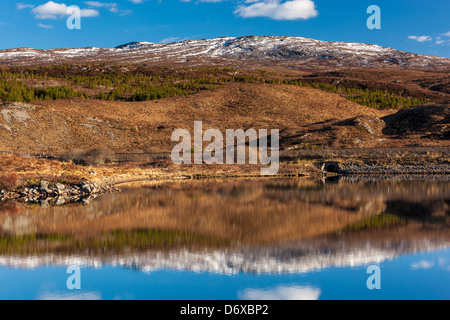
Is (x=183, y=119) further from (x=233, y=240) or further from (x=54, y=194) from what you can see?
(x=233, y=240)

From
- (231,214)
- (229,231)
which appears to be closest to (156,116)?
(231,214)

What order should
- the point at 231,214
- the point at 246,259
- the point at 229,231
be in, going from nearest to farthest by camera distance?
the point at 246,259 < the point at 229,231 < the point at 231,214

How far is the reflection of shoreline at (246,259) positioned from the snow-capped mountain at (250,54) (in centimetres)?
12325

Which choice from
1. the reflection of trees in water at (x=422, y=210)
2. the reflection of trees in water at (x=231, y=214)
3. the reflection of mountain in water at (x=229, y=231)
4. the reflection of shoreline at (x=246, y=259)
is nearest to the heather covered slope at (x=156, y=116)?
the reflection of trees in water at (x=231, y=214)

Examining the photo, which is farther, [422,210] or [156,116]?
[156,116]

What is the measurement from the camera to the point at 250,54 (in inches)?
6201

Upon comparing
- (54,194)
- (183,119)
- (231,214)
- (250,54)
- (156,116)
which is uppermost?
(250,54)

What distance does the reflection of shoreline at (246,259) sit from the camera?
11664mm

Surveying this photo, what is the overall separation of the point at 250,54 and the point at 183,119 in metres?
95.3

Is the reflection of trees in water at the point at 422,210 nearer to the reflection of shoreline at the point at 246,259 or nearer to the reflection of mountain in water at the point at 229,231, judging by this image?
the reflection of mountain in water at the point at 229,231

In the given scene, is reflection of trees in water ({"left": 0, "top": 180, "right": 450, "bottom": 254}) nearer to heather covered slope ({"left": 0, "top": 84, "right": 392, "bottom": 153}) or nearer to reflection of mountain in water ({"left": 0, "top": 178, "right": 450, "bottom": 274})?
reflection of mountain in water ({"left": 0, "top": 178, "right": 450, "bottom": 274})

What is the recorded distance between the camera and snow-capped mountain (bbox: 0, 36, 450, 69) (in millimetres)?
143375
